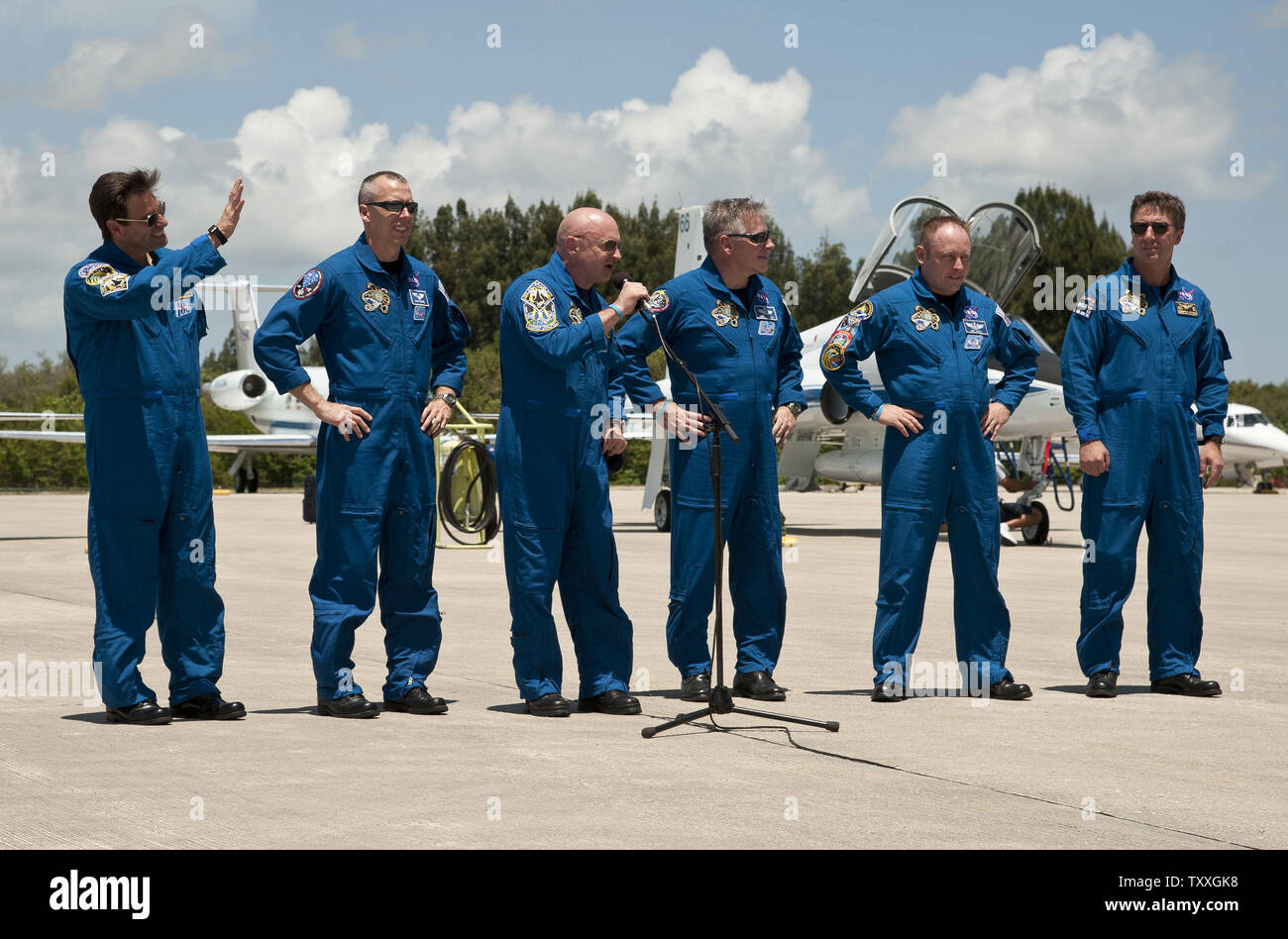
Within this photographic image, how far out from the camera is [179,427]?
5.49 m

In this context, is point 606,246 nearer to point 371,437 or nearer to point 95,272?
point 371,437

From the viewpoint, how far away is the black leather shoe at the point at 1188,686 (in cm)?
639

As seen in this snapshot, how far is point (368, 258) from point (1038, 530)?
14373 mm

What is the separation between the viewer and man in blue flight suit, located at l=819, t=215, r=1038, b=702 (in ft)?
20.8

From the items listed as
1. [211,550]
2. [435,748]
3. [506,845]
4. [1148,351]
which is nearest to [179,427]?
[211,550]

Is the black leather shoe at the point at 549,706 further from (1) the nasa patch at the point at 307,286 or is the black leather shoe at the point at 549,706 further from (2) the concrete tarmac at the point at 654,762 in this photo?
(1) the nasa patch at the point at 307,286

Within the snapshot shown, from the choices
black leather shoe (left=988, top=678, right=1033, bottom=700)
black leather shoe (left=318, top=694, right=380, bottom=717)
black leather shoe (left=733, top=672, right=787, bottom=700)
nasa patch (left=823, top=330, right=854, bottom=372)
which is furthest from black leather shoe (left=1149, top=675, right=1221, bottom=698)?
black leather shoe (left=318, top=694, right=380, bottom=717)

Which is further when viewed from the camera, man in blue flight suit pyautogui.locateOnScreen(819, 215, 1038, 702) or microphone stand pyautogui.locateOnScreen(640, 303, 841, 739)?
man in blue flight suit pyautogui.locateOnScreen(819, 215, 1038, 702)

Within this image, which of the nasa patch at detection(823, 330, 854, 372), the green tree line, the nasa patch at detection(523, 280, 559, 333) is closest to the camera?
the nasa patch at detection(523, 280, 559, 333)

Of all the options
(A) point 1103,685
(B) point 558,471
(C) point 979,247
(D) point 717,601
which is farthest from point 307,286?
(C) point 979,247

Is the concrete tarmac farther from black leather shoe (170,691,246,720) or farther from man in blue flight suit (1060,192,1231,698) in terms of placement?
man in blue flight suit (1060,192,1231,698)

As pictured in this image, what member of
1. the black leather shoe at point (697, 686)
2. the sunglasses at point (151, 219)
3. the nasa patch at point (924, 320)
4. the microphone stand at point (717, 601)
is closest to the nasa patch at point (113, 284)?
the sunglasses at point (151, 219)

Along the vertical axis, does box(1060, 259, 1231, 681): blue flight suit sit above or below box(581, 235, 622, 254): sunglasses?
below

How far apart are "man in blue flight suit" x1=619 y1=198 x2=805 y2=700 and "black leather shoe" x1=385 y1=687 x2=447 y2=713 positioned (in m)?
1.11
